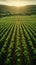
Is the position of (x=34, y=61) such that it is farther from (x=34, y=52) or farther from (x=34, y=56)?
(x=34, y=52)

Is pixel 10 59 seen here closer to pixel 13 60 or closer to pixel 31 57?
pixel 13 60

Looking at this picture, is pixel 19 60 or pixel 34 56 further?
pixel 34 56

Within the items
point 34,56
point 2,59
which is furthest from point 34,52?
point 2,59

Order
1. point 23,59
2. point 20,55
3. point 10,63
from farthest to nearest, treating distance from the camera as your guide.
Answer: point 20,55 < point 23,59 < point 10,63

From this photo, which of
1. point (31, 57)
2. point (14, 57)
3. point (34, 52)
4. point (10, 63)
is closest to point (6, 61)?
point (10, 63)

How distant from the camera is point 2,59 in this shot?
1733 cm

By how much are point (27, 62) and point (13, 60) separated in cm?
166

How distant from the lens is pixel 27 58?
16.9 metres

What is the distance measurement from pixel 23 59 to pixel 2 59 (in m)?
2.16

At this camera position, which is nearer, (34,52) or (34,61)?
(34,61)

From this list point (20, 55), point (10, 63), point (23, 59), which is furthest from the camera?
point (20, 55)

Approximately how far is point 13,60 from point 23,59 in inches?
40.7

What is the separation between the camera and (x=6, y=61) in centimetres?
1622

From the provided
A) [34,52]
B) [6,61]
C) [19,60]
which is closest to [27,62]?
[19,60]
